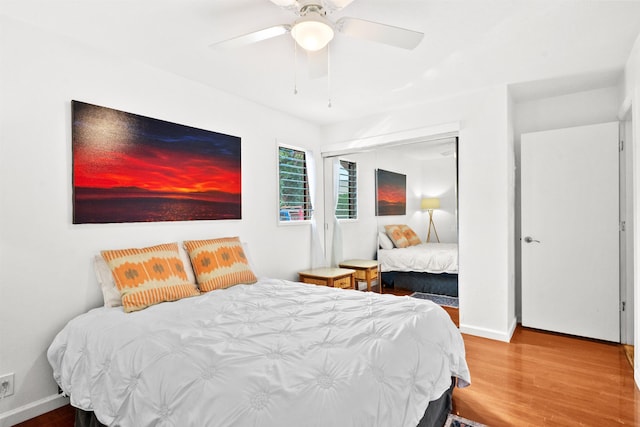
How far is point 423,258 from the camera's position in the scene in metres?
3.93

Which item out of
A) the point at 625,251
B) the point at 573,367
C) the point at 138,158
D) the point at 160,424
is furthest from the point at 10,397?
the point at 625,251

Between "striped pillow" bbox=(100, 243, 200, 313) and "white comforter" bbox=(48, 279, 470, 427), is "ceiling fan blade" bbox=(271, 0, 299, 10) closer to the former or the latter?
"white comforter" bbox=(48, 279, 470, 427)

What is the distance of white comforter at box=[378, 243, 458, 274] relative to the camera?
12.2 feet

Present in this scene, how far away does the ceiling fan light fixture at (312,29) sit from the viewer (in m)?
1.79

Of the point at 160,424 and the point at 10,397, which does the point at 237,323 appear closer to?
the point at 160,424

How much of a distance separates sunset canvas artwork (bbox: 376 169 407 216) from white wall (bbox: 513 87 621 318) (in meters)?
1.27

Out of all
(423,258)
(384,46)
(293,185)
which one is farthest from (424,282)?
(384,46)

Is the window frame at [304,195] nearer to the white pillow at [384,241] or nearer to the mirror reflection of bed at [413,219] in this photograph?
the mirror reflection of bed at [413,219]

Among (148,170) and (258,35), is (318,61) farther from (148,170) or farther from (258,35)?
(148,170)

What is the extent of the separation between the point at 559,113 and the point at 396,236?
219 cm

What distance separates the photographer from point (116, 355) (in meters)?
1.68

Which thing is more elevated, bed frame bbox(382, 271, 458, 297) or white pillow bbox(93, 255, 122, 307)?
white pillow bbox(93, 255, 122, 307)

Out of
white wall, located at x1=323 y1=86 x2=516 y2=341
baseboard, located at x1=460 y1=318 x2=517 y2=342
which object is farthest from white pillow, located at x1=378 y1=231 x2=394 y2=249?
baseboard, located at x1=460 y1=318 x2=517 y2=342

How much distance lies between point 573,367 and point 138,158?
385cm
